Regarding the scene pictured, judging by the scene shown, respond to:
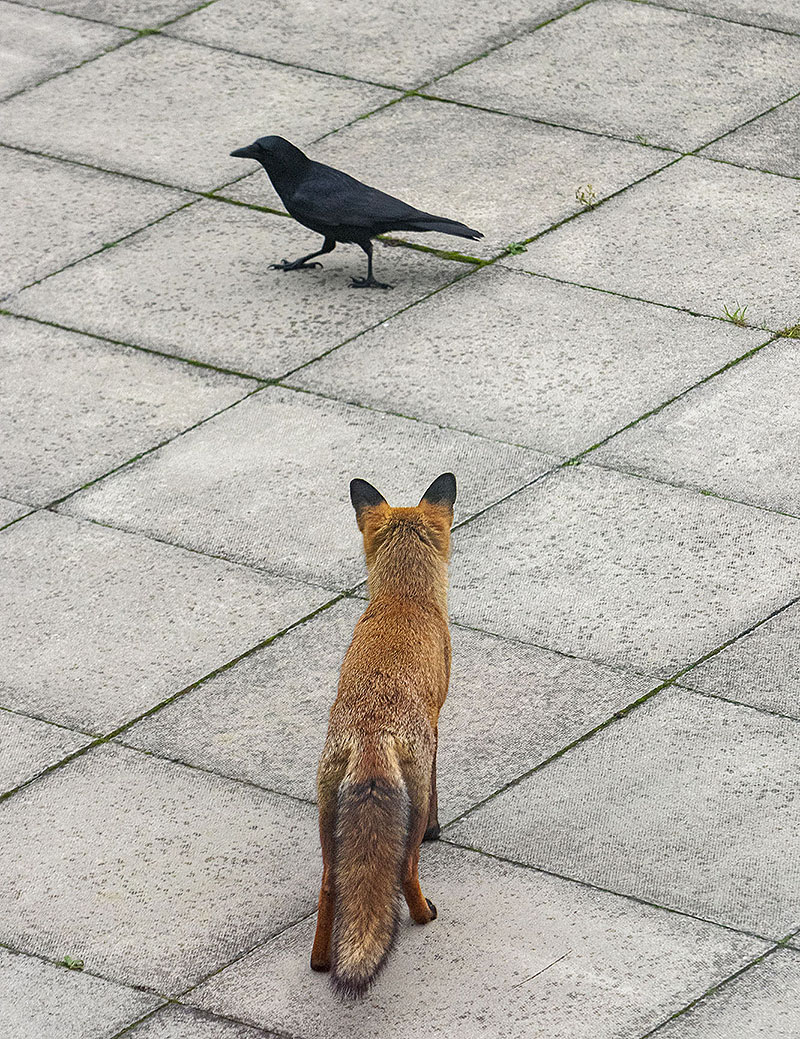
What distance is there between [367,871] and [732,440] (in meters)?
3.76

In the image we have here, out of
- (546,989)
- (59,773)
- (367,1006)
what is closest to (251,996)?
(367,1006)

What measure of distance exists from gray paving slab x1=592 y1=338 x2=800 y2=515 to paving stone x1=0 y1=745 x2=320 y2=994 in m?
2.69

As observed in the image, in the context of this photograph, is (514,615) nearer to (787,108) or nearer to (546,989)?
(546,989)

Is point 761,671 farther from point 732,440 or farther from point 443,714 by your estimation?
point 732,440

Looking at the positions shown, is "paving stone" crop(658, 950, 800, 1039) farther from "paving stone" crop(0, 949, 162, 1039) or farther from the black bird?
the black bird

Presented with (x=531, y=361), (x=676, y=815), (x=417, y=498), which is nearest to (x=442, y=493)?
(x=676, y=815)

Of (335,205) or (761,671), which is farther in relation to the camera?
(335,205)

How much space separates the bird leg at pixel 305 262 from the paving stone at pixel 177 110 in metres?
1.08

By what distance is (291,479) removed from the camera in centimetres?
798

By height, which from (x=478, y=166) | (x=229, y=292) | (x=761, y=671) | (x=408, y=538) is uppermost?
(x=408, y=538)

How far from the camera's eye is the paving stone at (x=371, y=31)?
1195 centimetres

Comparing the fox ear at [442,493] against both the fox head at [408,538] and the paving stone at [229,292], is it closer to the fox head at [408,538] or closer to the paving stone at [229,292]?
the fox head at [408,538]

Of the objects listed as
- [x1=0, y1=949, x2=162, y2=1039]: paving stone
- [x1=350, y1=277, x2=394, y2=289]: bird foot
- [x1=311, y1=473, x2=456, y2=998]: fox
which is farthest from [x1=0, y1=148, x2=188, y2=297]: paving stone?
[x1=0, y1=949, x2=162, y2=1039]: paving stone

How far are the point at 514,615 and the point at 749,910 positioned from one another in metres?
1.83
